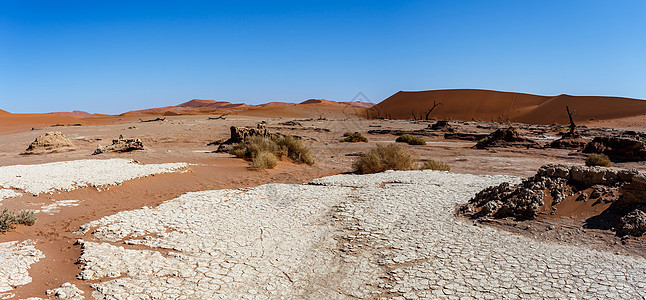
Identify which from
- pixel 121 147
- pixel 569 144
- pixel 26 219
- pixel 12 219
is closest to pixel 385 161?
pixel 26 219

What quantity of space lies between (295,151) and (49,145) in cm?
1032

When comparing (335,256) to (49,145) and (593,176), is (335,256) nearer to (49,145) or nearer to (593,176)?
(593,176)

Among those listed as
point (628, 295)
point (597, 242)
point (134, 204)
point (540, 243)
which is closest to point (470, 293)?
point (628, 295)


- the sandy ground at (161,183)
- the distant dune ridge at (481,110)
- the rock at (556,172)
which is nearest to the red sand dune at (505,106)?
the distant dune ridge at (481,110)

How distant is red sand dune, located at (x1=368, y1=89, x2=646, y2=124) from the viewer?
56.1 m

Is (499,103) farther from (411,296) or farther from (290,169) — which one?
(411,296)

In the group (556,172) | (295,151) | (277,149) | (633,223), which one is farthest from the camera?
(295,151)

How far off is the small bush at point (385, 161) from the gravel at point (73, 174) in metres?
5.35

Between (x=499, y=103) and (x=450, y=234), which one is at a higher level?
(x=499, y=103)

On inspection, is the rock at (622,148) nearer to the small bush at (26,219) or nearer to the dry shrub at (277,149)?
the dry shrub at (277,149)

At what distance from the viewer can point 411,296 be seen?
3.95m

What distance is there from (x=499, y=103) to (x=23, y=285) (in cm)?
7569

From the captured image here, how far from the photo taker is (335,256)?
201 inches

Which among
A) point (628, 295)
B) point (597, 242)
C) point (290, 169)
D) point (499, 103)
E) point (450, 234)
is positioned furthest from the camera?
point (499, 103)
